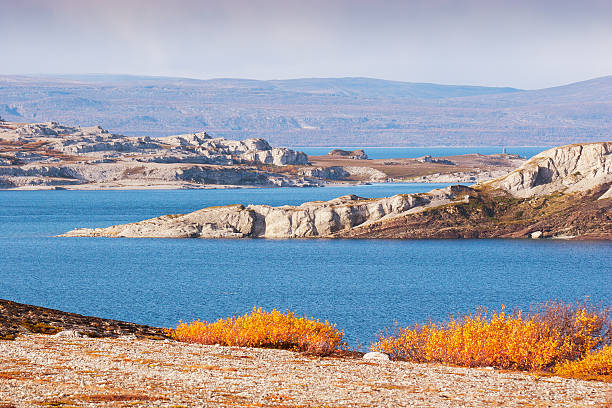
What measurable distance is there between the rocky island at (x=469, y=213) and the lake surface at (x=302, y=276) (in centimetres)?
368

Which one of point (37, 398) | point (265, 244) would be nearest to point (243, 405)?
point (37, 398)

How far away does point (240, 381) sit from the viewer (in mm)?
23922

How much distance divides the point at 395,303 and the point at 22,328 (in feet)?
118

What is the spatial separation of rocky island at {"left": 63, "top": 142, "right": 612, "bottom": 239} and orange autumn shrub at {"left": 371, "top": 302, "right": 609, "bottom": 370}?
79.8 m

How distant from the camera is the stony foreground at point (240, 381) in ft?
69.5

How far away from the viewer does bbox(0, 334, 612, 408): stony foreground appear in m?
21.2

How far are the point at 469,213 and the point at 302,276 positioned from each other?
139 feet

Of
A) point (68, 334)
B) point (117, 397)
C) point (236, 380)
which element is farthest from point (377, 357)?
point (117, 397)

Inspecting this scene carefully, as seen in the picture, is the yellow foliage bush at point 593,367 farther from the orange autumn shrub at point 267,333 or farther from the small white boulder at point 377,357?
the orange autumn shrub at point 267,333

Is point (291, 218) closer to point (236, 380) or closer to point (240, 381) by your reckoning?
point (236, 380)

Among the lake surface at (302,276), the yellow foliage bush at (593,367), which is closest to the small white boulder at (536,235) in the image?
the lake surface at (302,276)

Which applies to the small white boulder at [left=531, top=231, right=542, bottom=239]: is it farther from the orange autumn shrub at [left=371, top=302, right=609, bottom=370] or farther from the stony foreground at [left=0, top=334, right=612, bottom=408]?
the stony foreground at [left=0, top=334, right=612, bottom=408]

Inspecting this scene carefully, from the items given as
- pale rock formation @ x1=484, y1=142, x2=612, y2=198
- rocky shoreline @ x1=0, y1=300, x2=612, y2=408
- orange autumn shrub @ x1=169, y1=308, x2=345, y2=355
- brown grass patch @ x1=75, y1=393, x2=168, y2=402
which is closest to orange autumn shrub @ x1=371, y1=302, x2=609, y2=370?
rocky shoreline @ x1=0, y1=300, x2=612, y2=408

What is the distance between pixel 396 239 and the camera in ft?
382
